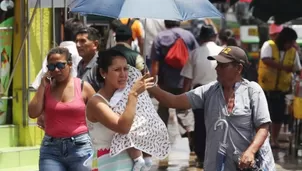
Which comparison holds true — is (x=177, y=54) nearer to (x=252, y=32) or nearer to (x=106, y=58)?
(x=106, y=58)

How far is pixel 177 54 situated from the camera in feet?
38.8

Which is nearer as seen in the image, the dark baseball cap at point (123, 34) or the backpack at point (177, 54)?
the dark baseball cap at point (123, 34)

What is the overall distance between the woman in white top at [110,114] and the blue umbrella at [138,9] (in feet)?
1.54

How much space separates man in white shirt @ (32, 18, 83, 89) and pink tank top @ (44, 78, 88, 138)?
A: 1.12 metres

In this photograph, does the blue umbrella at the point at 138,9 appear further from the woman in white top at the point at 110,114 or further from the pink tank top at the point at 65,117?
the pink tank top at the point at 65,117

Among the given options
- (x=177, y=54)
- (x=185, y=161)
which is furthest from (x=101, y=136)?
(x=177, y=54)

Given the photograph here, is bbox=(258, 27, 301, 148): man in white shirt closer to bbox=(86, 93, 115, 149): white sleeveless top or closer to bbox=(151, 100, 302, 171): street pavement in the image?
bbox=(151, 100, 302, 171): street pavement

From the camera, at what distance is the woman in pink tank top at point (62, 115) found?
6.80m

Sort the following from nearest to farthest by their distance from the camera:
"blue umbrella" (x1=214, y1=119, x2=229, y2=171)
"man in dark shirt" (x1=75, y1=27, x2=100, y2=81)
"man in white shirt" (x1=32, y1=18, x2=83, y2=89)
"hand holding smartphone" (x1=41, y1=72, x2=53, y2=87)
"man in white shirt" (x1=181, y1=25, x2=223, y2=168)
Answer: "blue umbrella" (x1=214, y1=119, x2=229, y2=171), "hand holding smartphone" (x1=41, y1=72, x2=53, y2=87), "man in dark shirt" (x1=75, y1=27, x2=100, y2=81), "man in white shirt" (x1=32, y1=18, x2=83, y2=89), "man in white shirt" (x1=181, y1=25, x2=223, y2=168)

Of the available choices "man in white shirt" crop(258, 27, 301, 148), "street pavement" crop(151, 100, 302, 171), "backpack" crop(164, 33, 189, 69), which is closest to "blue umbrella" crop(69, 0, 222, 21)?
"street pavement" crop(151, 100, 302, 171)

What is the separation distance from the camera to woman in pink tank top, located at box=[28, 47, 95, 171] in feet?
22.3

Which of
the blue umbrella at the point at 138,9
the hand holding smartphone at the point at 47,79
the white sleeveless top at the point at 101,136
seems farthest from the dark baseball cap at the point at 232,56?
the hand holding smartphone at the point at 47,79

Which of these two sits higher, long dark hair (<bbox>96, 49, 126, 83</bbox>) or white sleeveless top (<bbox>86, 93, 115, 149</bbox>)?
long dark hair (<bbox>96, 49, 126, 83</bbox>)

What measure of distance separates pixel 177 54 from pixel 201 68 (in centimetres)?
60
